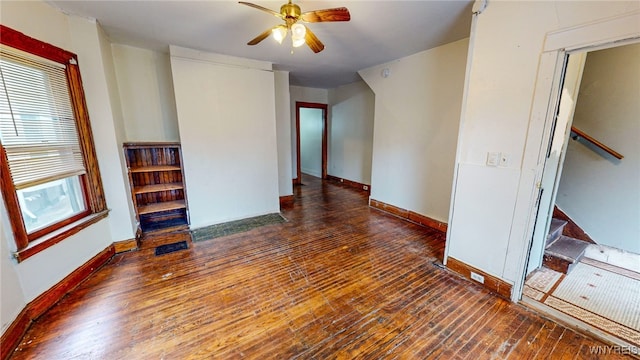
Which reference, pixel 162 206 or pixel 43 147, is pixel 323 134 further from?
pixel 43 147

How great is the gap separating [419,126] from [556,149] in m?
1.68

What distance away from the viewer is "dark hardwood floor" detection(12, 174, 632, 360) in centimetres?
156

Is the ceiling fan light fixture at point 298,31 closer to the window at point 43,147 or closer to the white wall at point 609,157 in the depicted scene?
the window at point 43,147

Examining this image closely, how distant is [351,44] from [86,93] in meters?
3.01

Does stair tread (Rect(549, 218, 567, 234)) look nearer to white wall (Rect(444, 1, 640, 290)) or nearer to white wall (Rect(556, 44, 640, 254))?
white wall (Rect(556, 44, 640, 254))

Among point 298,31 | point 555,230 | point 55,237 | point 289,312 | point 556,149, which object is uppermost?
point 298,31

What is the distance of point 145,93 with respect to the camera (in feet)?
10.8

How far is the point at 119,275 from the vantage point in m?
2.36

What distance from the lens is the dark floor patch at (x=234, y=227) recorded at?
325cm

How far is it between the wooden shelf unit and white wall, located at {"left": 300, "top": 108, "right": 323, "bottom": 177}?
4130 millimetres

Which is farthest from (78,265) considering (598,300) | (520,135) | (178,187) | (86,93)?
(598,300)

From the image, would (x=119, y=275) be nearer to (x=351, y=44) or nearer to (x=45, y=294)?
(x=45, y=294)

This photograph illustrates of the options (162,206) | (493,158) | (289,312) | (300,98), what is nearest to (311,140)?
(300,98)

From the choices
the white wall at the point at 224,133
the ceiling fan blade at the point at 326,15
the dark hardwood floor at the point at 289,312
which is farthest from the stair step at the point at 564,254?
the white wall at the point at 224,133
